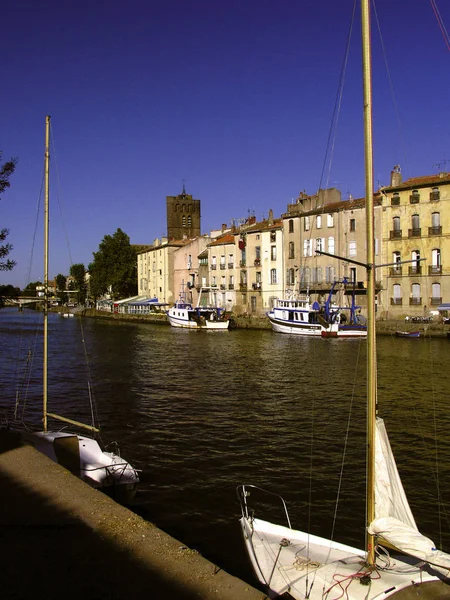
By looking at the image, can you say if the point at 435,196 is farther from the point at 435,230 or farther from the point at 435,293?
the point at 435,293

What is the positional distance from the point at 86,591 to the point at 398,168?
5571cm

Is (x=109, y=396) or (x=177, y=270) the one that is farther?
(x=177, y=270)

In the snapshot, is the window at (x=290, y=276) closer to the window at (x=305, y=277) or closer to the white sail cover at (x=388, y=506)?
the window at (x=305, y=277)

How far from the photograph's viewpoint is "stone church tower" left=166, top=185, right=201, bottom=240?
370ft

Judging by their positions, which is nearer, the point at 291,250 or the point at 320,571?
the point at 320,571

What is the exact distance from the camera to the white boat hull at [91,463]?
12.3m

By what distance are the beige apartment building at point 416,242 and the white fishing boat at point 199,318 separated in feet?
64.6

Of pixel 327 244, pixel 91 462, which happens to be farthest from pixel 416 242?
pixel 91 462

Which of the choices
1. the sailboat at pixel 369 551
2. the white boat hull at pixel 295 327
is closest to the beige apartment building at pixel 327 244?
the white boat hull at pixel 295 327

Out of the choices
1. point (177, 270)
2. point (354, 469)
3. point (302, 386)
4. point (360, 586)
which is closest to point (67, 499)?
point (360, 586)

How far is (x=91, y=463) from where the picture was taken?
12992 mm

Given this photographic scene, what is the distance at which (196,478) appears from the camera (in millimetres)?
13742

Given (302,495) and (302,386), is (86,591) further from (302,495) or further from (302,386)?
(302,386)

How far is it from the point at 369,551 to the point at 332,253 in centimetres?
5332
